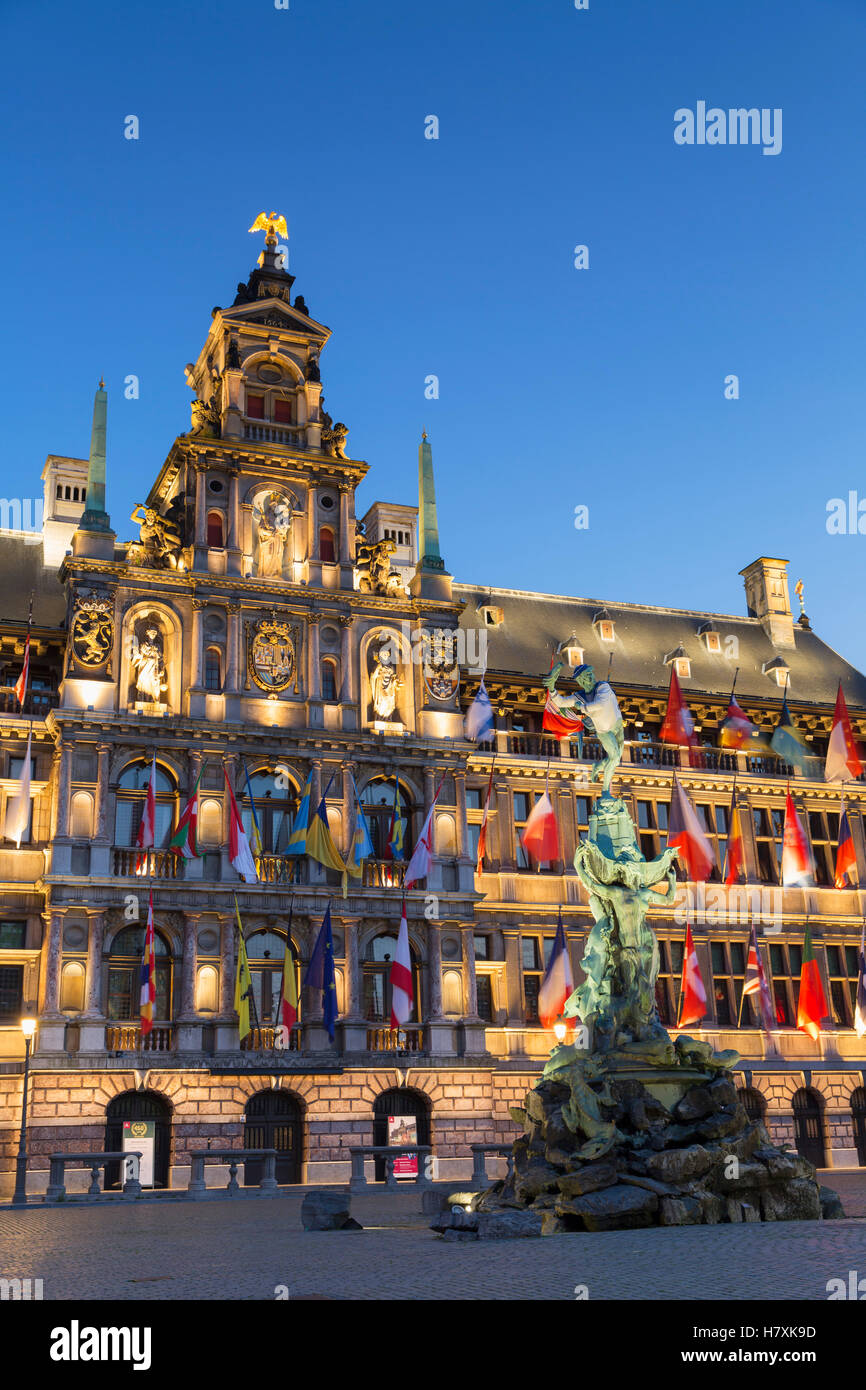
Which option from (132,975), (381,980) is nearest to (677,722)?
(381,980)

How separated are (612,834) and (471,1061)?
18.7 meters

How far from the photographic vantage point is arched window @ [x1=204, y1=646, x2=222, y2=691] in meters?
46.0

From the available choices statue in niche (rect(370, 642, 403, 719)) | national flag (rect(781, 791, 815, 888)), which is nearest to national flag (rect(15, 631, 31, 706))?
statue in niche (rect(370, 642, 403, 719))

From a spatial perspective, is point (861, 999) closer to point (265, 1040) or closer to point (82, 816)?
point (265, 1040)

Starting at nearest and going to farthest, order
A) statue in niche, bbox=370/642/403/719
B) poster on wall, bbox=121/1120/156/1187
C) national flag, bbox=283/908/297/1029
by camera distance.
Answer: poster on wall, bbox=121/1120/156/1187 → national flag, bbox=283/908/297/1029 → statue in niche, bbox=370/642/403/719

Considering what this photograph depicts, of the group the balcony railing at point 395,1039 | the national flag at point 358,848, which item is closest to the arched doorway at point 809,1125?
the balcony railing at point 395,1039

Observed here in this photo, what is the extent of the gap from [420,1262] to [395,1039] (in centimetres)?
2703

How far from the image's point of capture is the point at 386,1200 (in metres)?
33.8

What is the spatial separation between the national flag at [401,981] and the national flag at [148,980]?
24.1 feet

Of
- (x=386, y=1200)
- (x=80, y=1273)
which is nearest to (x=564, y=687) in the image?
(x=386, y=1200)

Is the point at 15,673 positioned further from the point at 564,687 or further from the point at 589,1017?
the point at 589,1017

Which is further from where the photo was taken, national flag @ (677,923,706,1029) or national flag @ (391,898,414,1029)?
national flag @ (677,923,706,1029)

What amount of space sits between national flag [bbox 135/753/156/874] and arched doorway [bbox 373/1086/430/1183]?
10.6 meters

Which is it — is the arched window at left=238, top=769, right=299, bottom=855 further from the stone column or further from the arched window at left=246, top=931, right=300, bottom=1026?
the stone column
